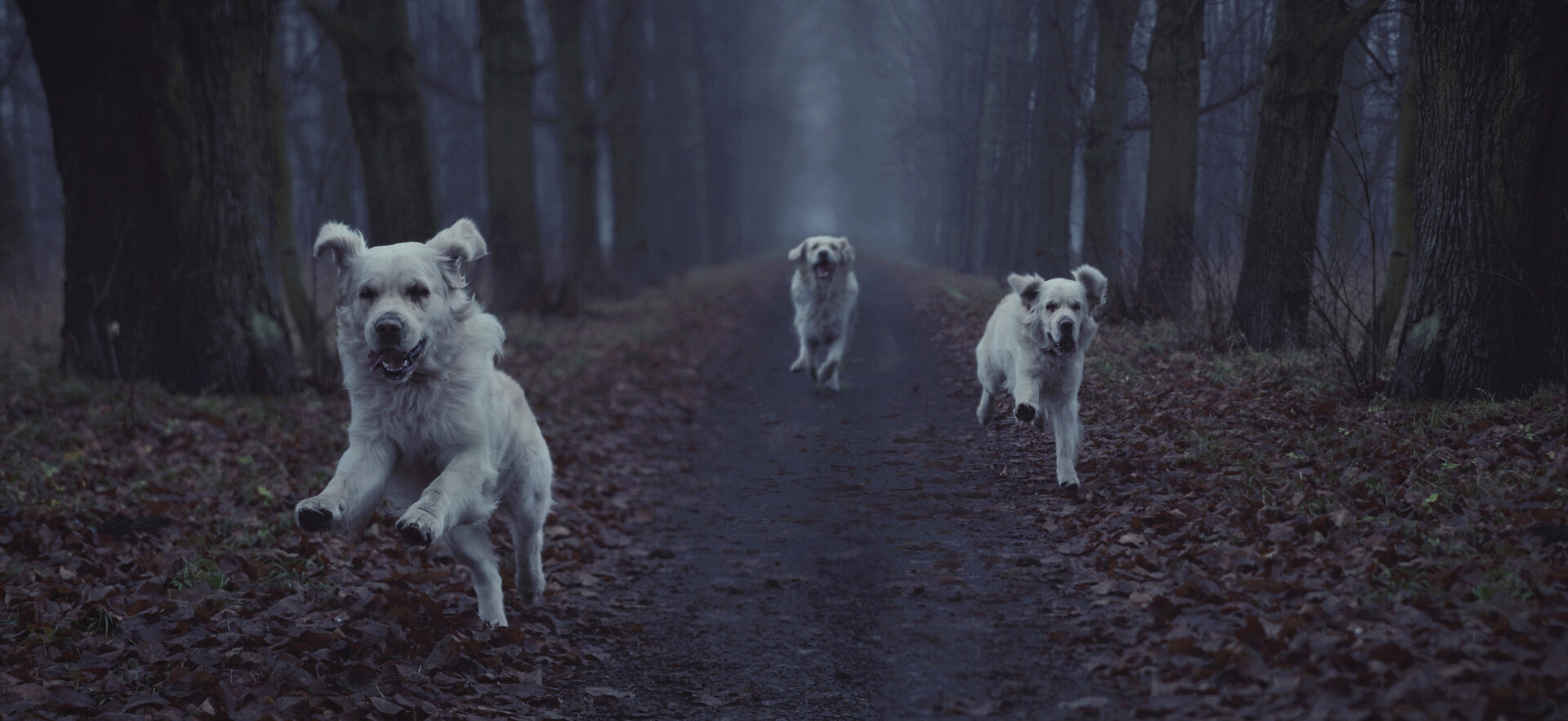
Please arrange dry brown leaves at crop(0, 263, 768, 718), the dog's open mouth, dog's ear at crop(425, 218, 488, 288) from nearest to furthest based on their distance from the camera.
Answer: dry brown leaves at crop(0, 263, 768, 718), the dog's open mouth, dog's ear at crop(425, 218, 488, 288)

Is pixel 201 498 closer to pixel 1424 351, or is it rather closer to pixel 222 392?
pixel 222 392

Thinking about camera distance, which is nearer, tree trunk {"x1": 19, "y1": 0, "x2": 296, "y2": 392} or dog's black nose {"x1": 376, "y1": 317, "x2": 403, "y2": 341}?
dog's black nose {"x1": 376, "y1": 317, "x2": 403, "y2": 341}

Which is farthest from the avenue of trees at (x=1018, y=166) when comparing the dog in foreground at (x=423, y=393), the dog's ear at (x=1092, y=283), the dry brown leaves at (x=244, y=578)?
the dog in foreground at (x=423, y=393)

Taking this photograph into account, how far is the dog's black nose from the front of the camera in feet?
15.2

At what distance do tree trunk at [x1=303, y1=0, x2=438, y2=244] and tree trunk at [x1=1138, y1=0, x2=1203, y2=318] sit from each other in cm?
979

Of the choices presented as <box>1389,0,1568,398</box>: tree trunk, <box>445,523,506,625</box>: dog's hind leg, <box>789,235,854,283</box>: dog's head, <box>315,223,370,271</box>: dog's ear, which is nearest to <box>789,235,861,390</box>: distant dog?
<box>789,235,854,283</box>: dog's head

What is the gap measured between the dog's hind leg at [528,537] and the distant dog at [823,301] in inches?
247

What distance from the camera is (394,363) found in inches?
187

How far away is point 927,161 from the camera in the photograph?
3312 cm

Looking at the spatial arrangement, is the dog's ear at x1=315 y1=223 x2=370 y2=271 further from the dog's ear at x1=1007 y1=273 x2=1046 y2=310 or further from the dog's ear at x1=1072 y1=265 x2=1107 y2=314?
the dog's ear at x1=1072 y1=265 x2=1107 y2=314

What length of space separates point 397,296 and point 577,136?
19098mm

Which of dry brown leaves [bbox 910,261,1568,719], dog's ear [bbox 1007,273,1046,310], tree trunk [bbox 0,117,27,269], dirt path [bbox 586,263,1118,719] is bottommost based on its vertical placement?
dirt path [bbox 586,263,1118,719]

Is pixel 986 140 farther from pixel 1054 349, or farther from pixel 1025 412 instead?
pixel 1025 412

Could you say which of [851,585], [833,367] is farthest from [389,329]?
[833,367]
